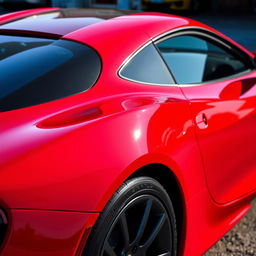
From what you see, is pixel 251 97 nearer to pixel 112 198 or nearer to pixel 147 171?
pixel 147 171

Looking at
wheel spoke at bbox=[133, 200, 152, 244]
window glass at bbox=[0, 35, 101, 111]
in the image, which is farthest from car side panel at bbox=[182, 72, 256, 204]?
window glass at bbox=[0, 35, 101, 111]

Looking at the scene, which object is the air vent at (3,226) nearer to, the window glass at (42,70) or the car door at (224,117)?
the window glass at (42,70)

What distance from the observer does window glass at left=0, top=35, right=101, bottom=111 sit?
218 centimetres

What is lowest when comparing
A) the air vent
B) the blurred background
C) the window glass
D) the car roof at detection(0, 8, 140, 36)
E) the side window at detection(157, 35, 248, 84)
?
the blurred background

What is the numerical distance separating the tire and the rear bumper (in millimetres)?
72

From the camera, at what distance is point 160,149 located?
7.41 feet

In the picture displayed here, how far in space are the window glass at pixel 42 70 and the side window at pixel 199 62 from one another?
0.96 metres

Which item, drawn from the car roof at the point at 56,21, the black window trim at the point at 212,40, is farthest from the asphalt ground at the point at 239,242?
the car roof at the point at 56,21

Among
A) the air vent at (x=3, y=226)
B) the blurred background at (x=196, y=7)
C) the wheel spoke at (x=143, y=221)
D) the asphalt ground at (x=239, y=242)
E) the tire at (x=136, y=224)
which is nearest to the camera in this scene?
the air vent at (x=3, y=226)

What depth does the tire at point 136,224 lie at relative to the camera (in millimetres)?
1993

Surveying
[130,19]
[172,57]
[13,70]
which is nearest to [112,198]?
[13,70]

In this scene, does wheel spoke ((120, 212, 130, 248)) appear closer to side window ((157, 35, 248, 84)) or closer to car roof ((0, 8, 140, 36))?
car roof ((0, 8, 140, 36))

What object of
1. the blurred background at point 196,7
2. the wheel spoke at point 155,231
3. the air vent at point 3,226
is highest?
the air vent at point 3,226

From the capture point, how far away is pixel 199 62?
382 cm
